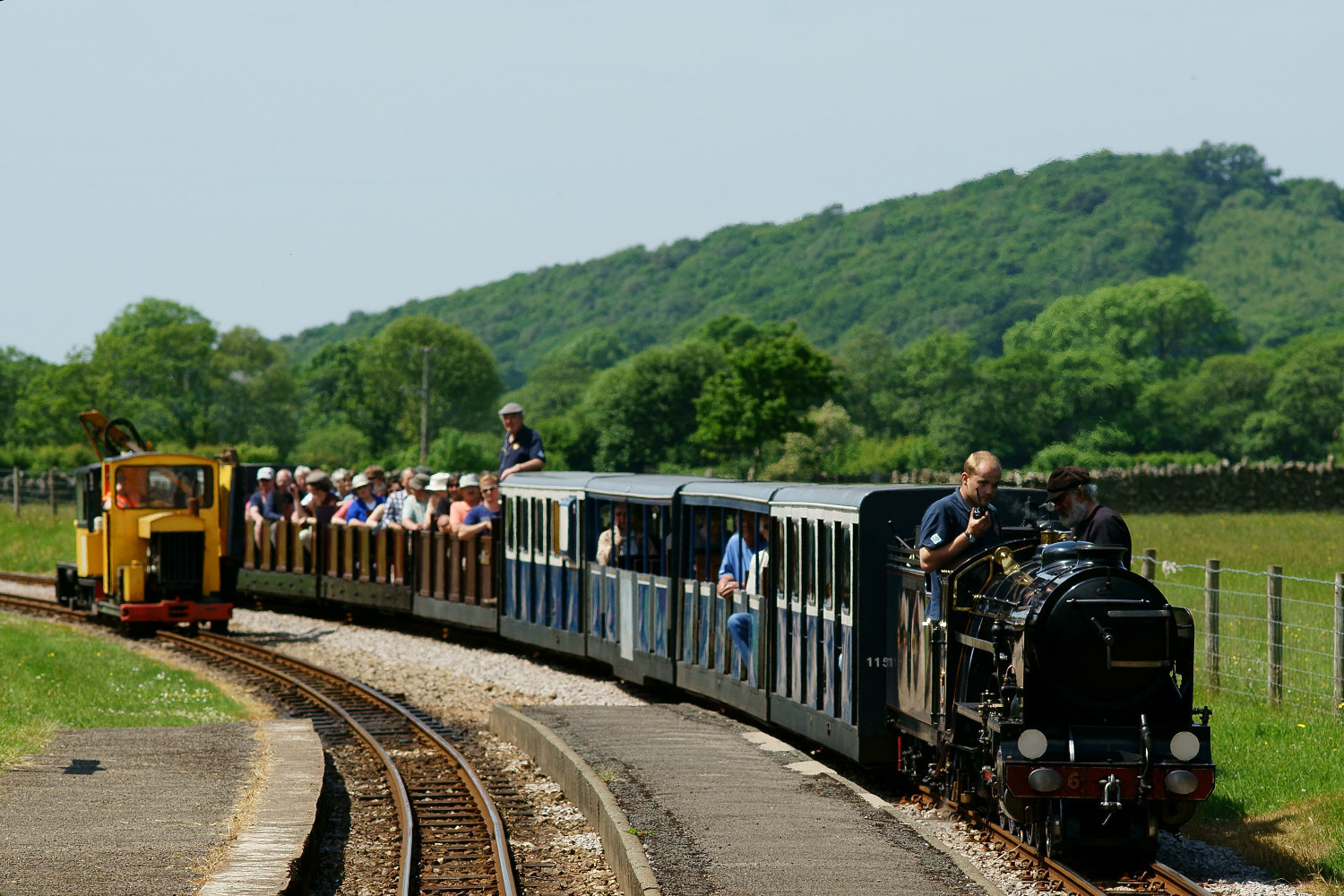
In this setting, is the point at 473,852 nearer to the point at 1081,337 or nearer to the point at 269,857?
the point at 269,857

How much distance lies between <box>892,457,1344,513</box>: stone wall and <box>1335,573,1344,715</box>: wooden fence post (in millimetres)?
30161

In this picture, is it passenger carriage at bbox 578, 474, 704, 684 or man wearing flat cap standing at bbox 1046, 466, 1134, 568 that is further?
passenger carriage at bbox 578, 474, 704, 684

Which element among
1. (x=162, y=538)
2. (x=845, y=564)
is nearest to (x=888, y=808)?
(x=845, y=564)

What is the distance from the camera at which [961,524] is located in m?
9.08

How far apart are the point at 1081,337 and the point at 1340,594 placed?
141590mm

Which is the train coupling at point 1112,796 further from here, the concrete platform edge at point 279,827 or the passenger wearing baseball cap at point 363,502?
the passenger wearing baseball cap at point 363,502

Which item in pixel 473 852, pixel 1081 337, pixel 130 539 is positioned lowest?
pixel 473 852

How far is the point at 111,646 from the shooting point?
2067 cm

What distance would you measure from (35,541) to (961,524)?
111ft

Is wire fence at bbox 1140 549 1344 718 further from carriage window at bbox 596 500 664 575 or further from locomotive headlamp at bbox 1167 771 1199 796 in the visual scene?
carriage window at bbox 596 500 664 575

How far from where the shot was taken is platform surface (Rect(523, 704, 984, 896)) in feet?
25.5

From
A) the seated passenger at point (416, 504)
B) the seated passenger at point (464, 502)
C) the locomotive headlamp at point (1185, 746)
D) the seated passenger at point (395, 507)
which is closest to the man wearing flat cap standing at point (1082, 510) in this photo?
the locomotive headlamp at point (1185, 746)

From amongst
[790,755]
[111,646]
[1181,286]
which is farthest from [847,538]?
[1181,286]

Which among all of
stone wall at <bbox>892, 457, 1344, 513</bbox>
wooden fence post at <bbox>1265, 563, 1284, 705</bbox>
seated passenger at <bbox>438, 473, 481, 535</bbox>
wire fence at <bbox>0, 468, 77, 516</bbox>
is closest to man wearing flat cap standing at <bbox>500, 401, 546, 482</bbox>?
seated passenger at <bbox>438, 473, 481, 535</bbox>
